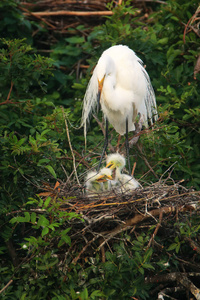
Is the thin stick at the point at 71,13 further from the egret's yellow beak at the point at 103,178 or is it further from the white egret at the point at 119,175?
the egret's yellow beak at the point at 103,178

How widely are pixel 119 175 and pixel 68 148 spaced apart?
1.56 feet

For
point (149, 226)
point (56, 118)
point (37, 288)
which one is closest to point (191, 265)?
point (149, 226)

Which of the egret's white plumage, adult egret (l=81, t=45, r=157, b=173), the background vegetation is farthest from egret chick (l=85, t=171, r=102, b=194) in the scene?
the egret's white plumage

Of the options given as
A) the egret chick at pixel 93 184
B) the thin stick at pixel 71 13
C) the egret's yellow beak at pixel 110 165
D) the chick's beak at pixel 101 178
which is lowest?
the egret chick at pixel 93 184

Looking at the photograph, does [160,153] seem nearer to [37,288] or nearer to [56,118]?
[56,118]

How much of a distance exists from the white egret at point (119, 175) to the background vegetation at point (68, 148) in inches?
5.5

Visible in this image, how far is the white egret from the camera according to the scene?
9.59ft

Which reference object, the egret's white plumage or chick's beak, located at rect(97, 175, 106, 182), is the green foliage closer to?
the egret's white plumage

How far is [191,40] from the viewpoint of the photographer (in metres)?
4.02

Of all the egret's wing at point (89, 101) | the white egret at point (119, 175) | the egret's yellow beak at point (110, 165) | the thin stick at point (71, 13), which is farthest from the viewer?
the thin stick at point (71, 13)

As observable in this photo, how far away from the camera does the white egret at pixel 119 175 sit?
9.59ft

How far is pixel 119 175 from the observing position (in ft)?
10.2

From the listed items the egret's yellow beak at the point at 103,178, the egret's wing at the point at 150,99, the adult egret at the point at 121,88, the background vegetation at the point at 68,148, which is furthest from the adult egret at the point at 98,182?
the egret's wing at the point at 150,99

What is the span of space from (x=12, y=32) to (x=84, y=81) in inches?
40.7
